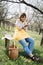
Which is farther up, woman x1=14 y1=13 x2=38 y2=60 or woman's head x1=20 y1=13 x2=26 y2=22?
woman's head x1=20 y1=13 x2=26 y2=22

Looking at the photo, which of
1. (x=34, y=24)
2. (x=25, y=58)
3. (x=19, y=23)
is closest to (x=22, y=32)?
(x=19, y=23)

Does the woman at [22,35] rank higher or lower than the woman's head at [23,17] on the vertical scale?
lower

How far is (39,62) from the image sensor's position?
27.4ft

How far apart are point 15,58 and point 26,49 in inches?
19.6

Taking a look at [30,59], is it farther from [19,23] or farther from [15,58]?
[19,23]

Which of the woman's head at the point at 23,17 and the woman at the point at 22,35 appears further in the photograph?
the woman's head at the point at 23,17

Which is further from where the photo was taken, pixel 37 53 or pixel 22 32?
pixel 37 53

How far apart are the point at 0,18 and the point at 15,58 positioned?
33.0 feet

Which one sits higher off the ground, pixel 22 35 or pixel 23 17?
pixel 23 17

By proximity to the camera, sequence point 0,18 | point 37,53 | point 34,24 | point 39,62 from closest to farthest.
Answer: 1. point 39,62
2. point 37,53
3. point 0,18
4. point 34,24

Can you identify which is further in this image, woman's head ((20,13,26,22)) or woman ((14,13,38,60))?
woman's head ((20,13,26,22))

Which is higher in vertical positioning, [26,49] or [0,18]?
[26,49]

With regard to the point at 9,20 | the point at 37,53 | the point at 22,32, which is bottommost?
the point at 9,20

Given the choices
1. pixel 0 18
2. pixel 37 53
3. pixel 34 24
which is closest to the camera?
pixel 37 53
